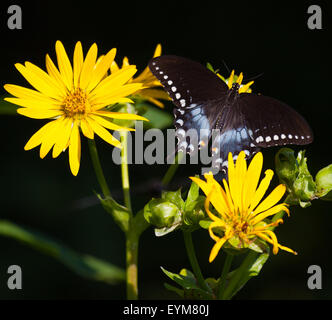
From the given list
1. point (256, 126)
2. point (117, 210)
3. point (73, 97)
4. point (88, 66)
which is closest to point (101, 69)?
point (88, 66)

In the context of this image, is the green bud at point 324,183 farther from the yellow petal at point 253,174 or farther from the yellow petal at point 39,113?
the yellow petal at point 39,113

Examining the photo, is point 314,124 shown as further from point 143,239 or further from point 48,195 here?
point 48,195

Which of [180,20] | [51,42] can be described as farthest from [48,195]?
[180,20]

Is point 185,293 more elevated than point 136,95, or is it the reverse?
point 136,95

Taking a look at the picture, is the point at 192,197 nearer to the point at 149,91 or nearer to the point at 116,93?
the point at 116,93
